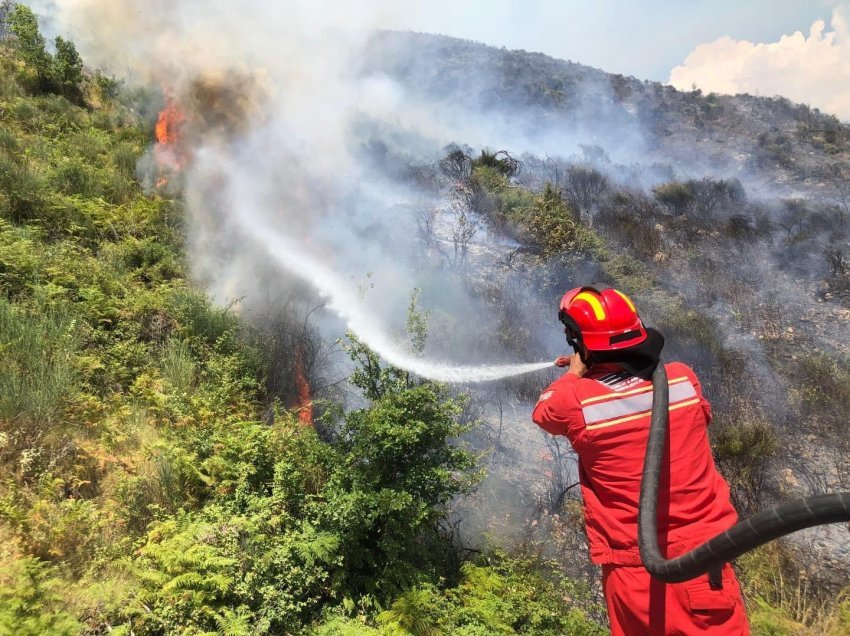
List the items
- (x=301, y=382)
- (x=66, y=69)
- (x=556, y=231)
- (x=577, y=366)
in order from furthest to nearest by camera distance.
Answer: (x=66, y=69) → (x=556, y=231) → (x=301, y=382) → (x=577, y=366)

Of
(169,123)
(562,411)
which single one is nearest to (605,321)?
(562,411)

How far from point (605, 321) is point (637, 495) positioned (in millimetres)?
723

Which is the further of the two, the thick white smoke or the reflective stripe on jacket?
the thick white smoke

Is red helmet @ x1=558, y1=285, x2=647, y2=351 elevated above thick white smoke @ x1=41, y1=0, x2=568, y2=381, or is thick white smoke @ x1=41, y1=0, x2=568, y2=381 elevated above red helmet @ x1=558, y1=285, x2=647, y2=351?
thick white smoke @ x1=41, y1=0, x2=568, y2=381

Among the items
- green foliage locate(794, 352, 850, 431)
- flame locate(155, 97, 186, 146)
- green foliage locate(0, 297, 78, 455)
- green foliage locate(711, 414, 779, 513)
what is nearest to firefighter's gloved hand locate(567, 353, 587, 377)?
green foliage locate(0, 297, 78, 455)

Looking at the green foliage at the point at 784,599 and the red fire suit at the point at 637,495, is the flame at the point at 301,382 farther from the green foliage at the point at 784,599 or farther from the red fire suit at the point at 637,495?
the green foliage at the point at 784,599

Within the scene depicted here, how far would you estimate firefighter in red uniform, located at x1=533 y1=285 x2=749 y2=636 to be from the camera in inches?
62.1

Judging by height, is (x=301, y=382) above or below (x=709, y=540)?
above

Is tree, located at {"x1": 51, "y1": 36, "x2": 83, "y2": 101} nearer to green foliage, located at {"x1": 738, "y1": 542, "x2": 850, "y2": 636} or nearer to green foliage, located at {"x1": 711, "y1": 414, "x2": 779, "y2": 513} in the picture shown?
green foliage, located at {"x1": 711, "y1": 414, "x2": 779, "y2": 513}

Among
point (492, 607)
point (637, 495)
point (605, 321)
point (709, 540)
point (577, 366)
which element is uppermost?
point (605, 321)

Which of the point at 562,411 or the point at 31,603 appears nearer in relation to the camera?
the point at 562,411

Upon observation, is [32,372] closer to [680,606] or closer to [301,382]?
[301,382]

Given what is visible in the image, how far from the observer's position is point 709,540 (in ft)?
4.28

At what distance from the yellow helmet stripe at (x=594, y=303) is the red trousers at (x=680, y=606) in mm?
1036
